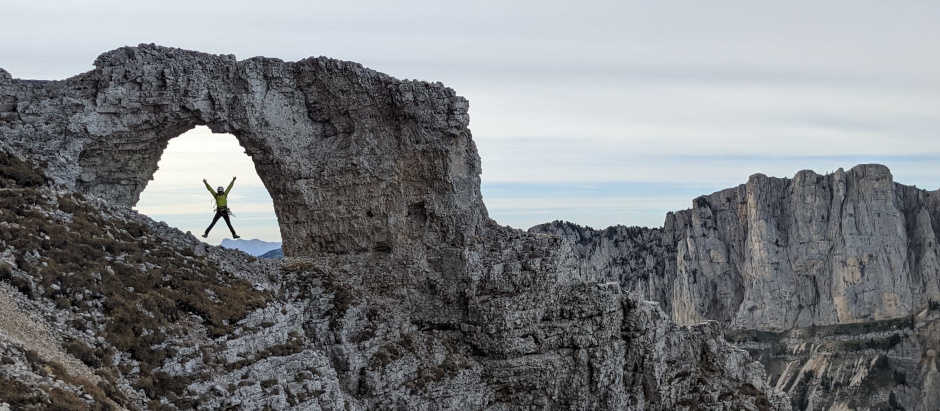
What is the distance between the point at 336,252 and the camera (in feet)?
144

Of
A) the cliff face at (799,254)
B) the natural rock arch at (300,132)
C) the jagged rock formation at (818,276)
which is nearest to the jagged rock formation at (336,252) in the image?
the natural rock arch at (300,132)

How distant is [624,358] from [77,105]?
1035 inches

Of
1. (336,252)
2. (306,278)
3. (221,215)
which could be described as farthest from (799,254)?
(221,215)

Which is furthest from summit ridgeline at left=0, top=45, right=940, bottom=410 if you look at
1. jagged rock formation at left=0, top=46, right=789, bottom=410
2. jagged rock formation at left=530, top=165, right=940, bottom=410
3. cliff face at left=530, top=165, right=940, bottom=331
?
cliff face at left=530, top=165, right=940, bottom=331

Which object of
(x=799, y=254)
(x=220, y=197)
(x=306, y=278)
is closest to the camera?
(x=220, y=197)

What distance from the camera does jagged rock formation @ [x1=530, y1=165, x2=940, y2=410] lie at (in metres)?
128

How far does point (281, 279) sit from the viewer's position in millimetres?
40344

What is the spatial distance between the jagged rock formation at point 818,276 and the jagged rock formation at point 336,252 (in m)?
86.0

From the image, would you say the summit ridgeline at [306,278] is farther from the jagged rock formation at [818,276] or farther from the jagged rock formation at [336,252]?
the jagged rock formation at [818,276]

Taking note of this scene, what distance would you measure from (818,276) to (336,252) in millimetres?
115038

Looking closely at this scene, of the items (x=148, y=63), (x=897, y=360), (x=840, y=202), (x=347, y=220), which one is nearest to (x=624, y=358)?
(x=347, y=220)

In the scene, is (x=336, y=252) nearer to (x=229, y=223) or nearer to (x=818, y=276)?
(x=229, y=223)

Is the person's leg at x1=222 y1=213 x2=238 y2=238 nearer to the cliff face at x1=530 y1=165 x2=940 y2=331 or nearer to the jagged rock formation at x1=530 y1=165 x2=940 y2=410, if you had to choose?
the jagged rock formation at x1=530 y1=165 x2=940 y2=410

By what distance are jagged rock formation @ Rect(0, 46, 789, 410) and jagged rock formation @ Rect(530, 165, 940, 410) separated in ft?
282
